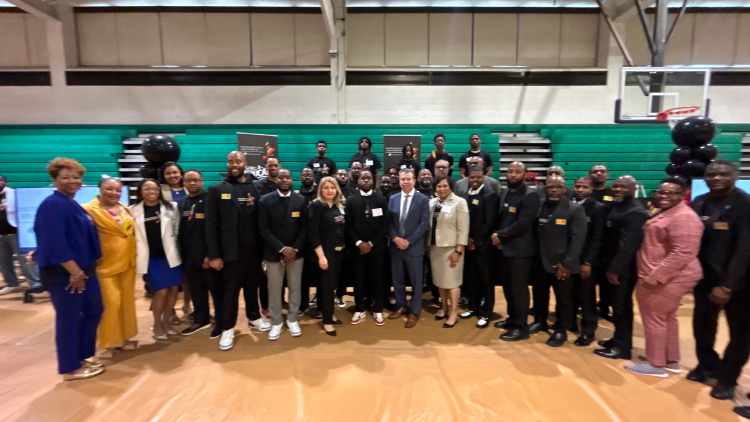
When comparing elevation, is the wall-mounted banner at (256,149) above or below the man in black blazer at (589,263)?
above

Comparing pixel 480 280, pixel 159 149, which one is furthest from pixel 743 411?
A: pixel 159 149

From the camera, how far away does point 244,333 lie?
12.8 ft

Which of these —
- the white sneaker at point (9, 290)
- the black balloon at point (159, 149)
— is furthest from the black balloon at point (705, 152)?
the white sneaker at point (9, 290)

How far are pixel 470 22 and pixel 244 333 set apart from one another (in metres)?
9.17

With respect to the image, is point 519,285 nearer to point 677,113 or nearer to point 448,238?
point 448,238

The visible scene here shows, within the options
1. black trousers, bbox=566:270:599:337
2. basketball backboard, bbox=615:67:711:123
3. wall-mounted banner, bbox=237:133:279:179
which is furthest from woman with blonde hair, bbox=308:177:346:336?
basketball backboard, bbox=615:67:711:123

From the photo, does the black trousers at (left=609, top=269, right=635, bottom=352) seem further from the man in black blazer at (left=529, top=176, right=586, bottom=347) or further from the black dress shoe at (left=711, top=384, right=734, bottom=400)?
the black dress shoe at (left=711, top=384, right=734, bottom=400)

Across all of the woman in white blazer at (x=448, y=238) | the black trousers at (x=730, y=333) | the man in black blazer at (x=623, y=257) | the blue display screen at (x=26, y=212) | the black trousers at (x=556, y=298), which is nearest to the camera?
the black trousers at (x=730, y=333)

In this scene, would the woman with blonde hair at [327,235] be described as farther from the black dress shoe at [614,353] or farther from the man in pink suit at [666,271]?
the man in pink suit at [666,271]

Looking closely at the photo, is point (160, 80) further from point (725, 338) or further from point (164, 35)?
point (725, 338)

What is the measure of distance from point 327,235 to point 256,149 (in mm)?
3555

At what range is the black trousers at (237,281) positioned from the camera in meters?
3.59

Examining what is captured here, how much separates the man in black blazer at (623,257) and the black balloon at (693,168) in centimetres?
96

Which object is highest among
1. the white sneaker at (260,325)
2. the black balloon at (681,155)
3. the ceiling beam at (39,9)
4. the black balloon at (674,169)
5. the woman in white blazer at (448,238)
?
the ceiling beam at (39,9)
